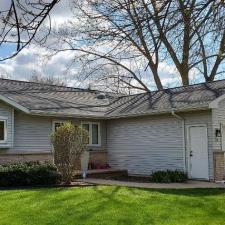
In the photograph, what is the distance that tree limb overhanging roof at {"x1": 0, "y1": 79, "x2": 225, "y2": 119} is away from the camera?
19047 millimetres

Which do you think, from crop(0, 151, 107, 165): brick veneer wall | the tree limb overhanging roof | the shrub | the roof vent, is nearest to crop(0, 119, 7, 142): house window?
crop(0, 151, 107, 165): brick veneer wall

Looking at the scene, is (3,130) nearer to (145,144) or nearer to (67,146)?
(67,146)

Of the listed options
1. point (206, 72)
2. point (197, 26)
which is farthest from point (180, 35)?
point (206, 72)

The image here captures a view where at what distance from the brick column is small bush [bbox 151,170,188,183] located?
119cm

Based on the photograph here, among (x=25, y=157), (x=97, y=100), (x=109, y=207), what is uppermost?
(x=97, y=100)

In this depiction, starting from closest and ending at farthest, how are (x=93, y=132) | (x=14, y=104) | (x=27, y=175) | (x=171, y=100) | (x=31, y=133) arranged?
(x=27, y=175)
(x=14, y=104)
(x=31, y=133)
(x=171, y=100)
(x=93, y=132)

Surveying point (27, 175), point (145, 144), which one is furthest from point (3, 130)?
point (145, 144)

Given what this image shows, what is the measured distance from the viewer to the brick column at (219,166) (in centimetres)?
1794

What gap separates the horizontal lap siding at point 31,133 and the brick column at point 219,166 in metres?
7.02

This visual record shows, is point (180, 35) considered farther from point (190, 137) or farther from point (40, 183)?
point (190, 137)

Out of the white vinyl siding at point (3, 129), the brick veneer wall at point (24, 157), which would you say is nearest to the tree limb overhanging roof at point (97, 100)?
the white vinyl siding at point (3, 129)

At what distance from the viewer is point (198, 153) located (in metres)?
18.7

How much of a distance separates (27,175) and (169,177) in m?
5.54

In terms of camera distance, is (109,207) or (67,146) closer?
(109,207)
